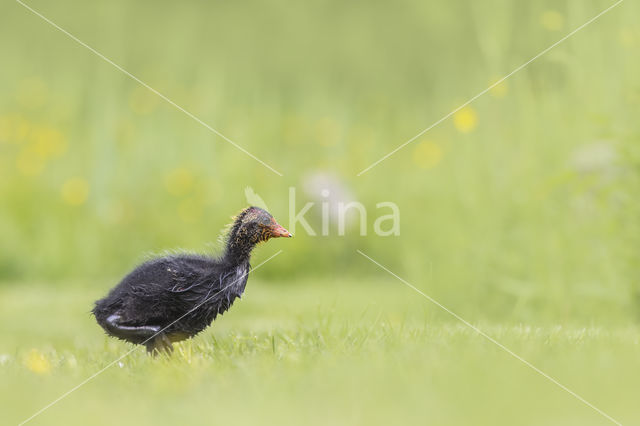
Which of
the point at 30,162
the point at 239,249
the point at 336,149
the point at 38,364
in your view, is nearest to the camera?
the point at 38,364

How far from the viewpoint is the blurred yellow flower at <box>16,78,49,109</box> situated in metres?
10.2

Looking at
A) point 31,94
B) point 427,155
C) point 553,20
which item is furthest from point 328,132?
point 553,20

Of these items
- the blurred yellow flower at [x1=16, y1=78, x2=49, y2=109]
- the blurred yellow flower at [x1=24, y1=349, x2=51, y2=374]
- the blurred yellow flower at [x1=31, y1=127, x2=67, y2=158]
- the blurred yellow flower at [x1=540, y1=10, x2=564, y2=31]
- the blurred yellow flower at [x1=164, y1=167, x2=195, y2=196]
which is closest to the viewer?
the blurred yellow flower at [x1=24, y1=349, x2=51, y2=374]

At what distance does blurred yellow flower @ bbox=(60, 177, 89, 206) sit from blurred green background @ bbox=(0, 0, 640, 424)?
40mm

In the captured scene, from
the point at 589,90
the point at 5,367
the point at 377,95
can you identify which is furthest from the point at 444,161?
the point at 5,367

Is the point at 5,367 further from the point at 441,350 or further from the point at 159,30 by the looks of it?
the point at 159,30

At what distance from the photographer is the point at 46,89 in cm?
1027

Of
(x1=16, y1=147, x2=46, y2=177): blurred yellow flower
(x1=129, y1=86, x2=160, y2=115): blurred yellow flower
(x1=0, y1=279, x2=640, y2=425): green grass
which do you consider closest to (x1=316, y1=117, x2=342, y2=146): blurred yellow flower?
(x1=129, y1=86, x2=160, y2=115): blurred yellow flower

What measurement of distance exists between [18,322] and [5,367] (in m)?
3.21

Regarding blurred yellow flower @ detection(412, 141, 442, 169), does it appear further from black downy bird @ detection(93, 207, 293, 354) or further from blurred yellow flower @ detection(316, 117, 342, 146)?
black downy bird @ detection(93, 207, 293, 354)

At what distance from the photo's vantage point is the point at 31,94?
10.2 meters

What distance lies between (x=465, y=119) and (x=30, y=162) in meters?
5.55

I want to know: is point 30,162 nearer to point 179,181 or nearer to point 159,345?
point 179,181

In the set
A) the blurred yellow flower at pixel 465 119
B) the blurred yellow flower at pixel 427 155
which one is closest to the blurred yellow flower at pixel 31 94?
the blurred yellow flower at pixel 427 155
